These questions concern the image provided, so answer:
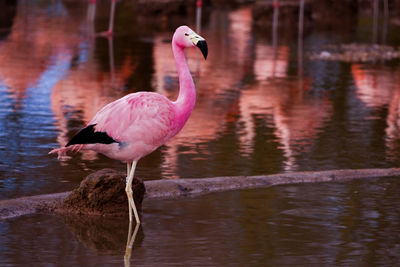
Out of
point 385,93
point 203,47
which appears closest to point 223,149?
point 203,47

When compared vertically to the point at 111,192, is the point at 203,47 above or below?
above

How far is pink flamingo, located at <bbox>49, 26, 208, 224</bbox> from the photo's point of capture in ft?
23.6

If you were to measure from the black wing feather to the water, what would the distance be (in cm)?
64

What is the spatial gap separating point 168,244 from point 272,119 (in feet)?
21.1

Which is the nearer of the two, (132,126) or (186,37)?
(132,126)

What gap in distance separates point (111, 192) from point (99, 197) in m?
0.13

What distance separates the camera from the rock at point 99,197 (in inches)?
293

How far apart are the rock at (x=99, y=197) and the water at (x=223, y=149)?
0.18 meters

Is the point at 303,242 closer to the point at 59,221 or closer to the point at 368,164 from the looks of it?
the point at 59,221

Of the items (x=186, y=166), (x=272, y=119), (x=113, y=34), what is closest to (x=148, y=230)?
(x=186, y=166)

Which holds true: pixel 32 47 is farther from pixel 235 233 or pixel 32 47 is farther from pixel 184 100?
pixel 235 233

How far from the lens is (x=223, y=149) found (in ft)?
34.8

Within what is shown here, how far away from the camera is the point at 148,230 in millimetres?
7070

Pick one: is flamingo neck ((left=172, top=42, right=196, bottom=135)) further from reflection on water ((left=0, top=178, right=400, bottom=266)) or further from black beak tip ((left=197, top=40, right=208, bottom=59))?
reflection on water ((left=0, top=178, right=400, bottom=266))
